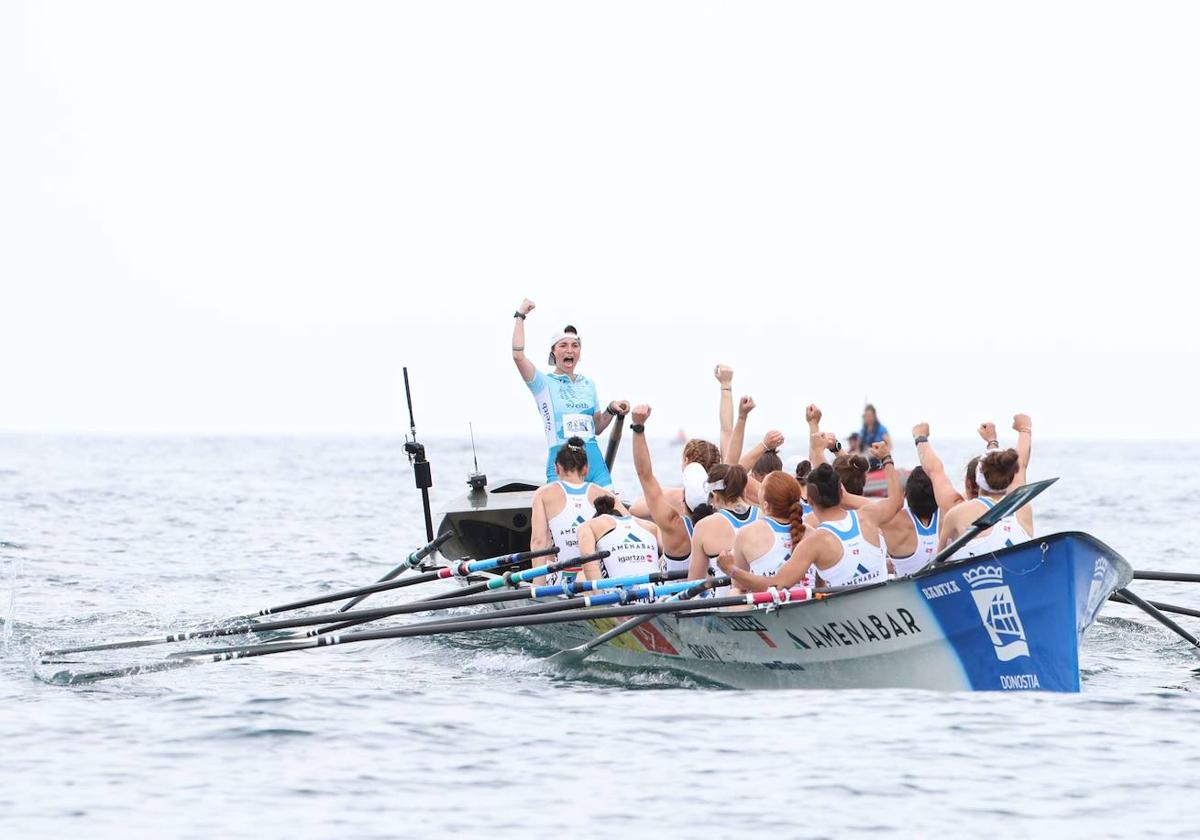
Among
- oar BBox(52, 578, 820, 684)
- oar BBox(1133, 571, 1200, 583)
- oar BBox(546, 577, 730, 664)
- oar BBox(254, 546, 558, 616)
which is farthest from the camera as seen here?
oar BBox(254, 546, 558, 616)

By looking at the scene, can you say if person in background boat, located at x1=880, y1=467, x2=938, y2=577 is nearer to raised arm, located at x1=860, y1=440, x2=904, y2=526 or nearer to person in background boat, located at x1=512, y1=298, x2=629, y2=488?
raised arm, located at x1=860, y1=440, x2=904, y2=526

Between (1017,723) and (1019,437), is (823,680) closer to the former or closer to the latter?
(1017,723)

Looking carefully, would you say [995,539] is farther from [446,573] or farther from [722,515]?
[446,573]

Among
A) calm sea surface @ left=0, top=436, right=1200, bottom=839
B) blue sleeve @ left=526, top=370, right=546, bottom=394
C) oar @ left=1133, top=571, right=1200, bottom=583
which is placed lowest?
calm sea surface @ left=0, top=436, right=1200, bottom=839

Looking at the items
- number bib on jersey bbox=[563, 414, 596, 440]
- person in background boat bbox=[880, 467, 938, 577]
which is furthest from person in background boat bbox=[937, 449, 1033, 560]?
number bib on jersey bbox=[563, 414, 596, 440]

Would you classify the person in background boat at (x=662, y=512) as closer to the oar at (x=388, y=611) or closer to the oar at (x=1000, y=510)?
the oar at (x=388, y=611)

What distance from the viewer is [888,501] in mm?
10523

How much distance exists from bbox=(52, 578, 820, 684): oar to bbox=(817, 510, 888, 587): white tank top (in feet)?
1.03

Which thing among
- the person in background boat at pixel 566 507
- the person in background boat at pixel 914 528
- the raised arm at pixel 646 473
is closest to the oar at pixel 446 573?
the person in background boat at pixel 566 507

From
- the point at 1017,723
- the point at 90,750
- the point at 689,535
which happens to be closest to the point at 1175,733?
the point at 1017,723

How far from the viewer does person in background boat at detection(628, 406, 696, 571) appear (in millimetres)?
10766

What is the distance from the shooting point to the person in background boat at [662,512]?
10.8 meters

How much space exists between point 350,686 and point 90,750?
257cm

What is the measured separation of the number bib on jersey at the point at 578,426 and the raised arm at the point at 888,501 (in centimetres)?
330
